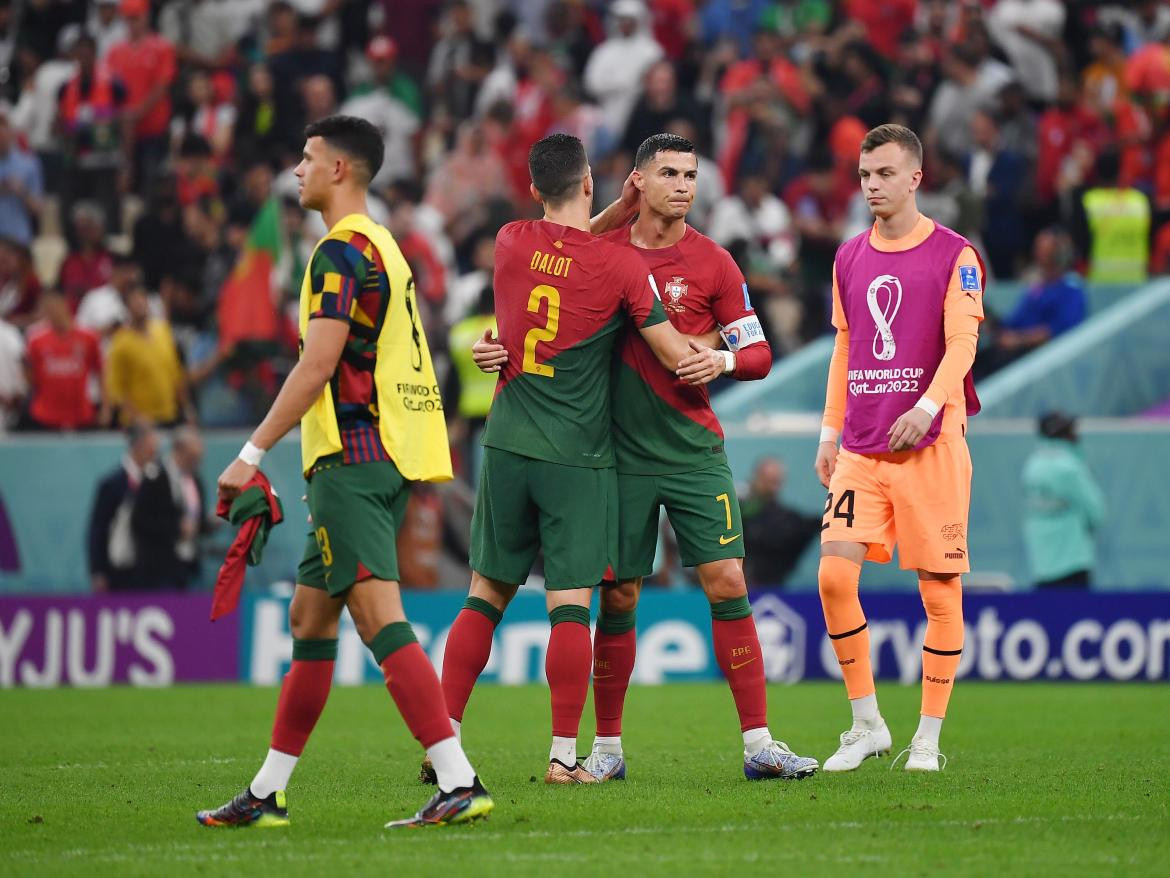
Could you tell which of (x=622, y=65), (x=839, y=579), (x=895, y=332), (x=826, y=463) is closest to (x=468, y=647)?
(x=839, y=579)

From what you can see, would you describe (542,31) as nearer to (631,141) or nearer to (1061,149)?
(631,141)

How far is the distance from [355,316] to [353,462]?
1.71 feet

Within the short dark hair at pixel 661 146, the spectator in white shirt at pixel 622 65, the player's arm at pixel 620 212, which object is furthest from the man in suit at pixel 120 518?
the short dark hair at pixel 661 146

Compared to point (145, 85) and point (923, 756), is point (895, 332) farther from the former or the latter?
point (145, 85)

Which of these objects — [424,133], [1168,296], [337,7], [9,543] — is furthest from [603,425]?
[337,7]

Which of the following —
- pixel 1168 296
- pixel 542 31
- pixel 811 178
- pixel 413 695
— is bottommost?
pixel 413 695

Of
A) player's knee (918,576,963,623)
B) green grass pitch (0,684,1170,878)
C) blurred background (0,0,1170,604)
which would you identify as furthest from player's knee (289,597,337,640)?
blurred background (0,0,1170,604)

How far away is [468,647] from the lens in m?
8.08

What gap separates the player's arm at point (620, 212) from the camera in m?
8.23

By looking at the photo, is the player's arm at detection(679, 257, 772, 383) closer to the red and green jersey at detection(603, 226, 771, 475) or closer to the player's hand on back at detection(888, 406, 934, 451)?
the red and green jersey at detection(603, 226, 771, 475)

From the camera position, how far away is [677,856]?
6121 millimetres

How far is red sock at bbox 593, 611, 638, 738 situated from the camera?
8180 millimetres

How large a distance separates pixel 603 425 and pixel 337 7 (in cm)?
1553

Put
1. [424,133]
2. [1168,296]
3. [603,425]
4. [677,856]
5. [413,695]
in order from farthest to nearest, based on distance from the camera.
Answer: [424,133], [1168,296], [603,425], [413,695], [677,856]
